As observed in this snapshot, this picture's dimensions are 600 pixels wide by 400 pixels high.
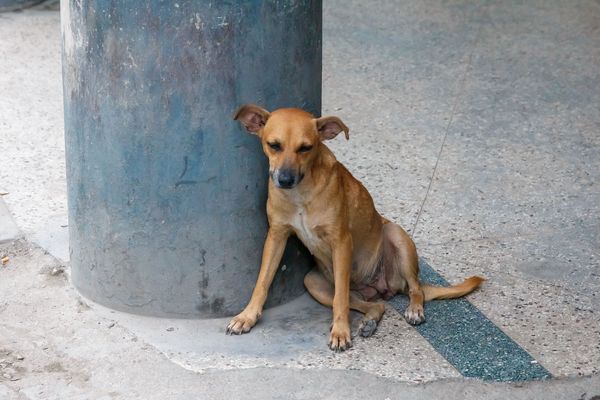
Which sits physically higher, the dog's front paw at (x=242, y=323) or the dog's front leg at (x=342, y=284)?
the dog's front leg at (x=342, y=284)

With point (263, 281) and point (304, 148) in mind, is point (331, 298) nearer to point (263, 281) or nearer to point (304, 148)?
point (263, 281)

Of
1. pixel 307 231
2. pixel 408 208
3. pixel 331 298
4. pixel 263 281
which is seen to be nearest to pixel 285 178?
pixel 307 231

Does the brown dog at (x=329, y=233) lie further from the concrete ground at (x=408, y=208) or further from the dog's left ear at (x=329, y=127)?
the concrete ground at (x=408, y=208)

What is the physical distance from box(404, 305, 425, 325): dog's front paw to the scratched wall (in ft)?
2.00

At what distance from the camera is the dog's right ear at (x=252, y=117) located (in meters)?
4.85

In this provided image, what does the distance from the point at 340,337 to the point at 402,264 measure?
2.03 ft

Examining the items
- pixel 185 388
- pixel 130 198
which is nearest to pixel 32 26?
pixel 130 198

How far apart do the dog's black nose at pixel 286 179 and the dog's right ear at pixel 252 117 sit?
28 cm

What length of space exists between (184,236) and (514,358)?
1.56m

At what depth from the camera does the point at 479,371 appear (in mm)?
4949

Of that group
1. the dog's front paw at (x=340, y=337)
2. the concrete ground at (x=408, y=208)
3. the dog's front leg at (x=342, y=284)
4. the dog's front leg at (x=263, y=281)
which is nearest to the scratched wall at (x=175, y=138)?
the dog's front leg at (x=263, y=281)

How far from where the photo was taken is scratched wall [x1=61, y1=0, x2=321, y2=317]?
16.0ft

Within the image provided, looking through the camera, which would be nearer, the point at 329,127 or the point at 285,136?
the point at 285,136

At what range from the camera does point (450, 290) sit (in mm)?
5586
